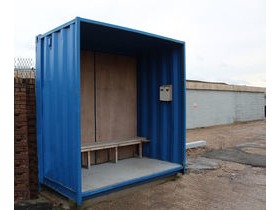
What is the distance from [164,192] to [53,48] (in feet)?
9.05

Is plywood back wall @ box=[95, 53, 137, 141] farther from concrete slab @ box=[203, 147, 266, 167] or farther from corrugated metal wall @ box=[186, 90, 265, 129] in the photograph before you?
corrugated metal wall @ box=[186, 90, 265, 129]

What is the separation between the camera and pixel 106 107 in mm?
5652

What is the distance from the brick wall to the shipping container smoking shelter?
13 centimetres

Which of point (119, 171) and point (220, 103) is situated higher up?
point (220, 103)

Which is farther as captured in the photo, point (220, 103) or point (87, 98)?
point (220, 103)

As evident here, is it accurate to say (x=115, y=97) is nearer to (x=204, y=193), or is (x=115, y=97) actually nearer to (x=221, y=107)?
(x=204, y=193)

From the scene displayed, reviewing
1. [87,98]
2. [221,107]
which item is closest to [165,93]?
[87,98]

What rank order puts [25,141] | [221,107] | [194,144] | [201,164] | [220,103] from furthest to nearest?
[221,107] → [220,103] → [194,144] → [201,164] → [25,141]

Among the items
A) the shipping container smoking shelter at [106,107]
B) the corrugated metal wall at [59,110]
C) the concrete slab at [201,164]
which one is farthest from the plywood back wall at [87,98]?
the concrete slab at [201,164]

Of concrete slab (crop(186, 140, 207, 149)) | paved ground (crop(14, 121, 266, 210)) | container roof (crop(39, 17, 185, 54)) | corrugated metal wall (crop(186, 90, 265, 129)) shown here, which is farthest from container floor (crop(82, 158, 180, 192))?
corrugated metal wall (crop(186, 90, 265, 129))

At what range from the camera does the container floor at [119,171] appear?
4184 mm

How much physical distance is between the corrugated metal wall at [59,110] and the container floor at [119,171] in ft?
1.35

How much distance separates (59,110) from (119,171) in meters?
1.59

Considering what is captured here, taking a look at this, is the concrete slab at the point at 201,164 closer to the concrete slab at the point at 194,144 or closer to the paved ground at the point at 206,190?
the paved ground at the point at 206,190
